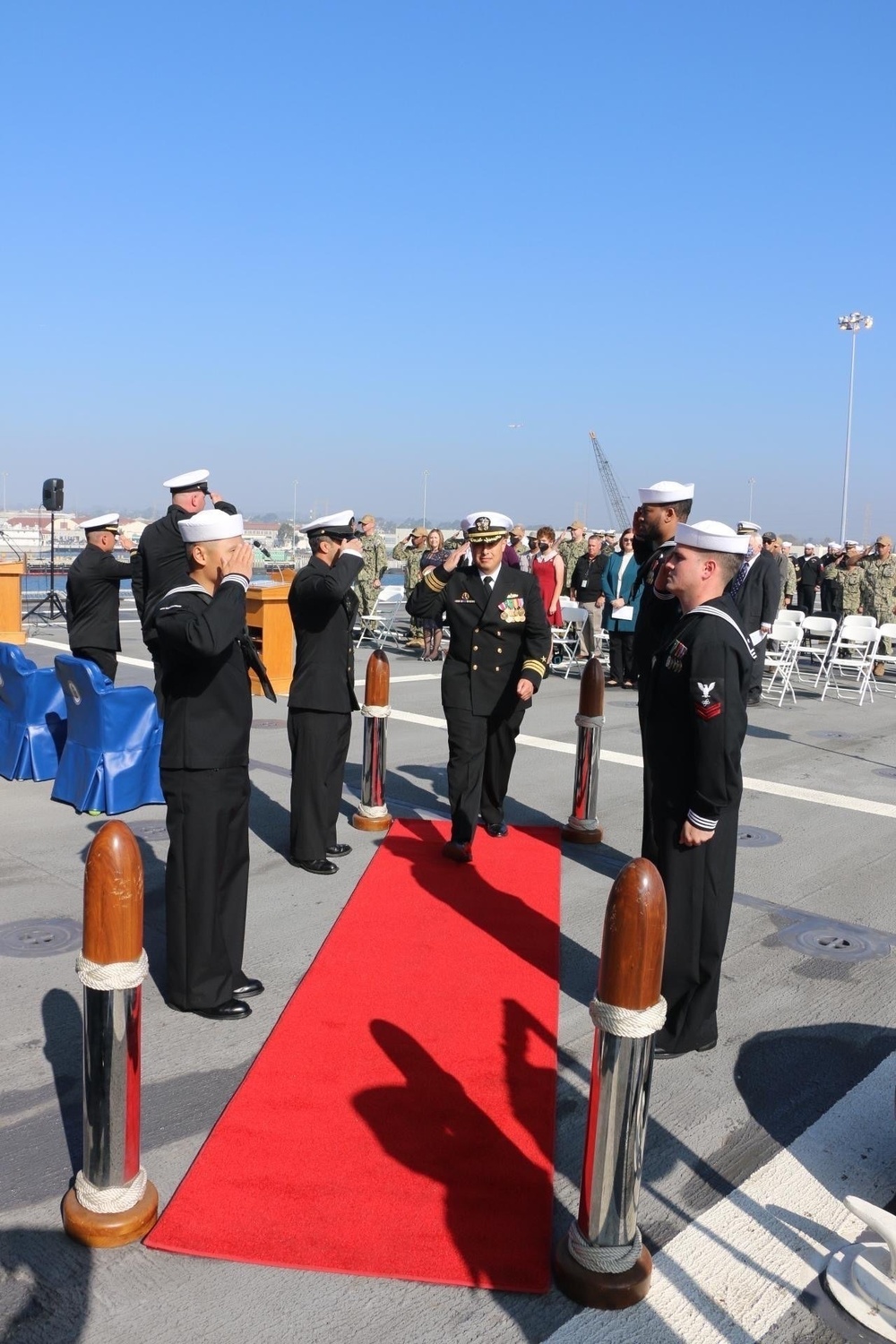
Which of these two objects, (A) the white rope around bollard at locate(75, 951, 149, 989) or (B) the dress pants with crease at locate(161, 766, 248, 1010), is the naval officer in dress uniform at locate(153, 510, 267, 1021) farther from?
(A) the white rope around bollard at locate(75, 951, 149, 989)

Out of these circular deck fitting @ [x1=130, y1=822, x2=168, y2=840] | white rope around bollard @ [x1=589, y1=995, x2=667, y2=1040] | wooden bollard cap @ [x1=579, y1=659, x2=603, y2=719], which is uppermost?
wooden bollard cap @ [x1=579, y1=659, x2=603, y2=719]

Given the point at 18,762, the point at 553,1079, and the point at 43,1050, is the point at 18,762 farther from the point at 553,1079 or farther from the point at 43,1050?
the point at 553,1079

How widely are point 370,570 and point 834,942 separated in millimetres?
14289

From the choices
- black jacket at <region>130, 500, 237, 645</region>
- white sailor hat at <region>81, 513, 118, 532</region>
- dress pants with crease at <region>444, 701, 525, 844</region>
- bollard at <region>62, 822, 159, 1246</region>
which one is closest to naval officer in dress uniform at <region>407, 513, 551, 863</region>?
dress pants with crease at <region>444, 701, 525, 844</region>

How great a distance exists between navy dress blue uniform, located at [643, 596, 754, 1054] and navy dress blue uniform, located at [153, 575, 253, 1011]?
1775mm

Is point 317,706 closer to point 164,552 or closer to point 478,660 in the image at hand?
point 478,660

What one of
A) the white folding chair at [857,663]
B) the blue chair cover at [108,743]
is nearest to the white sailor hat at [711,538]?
the blue chair cover at [108,743]

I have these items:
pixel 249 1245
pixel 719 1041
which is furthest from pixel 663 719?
pixel 249 1245

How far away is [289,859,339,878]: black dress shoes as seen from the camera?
654 centimetres

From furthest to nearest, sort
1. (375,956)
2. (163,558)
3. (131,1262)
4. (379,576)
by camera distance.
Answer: (379,576) < (163,558) < (375,956) < (131,1262)

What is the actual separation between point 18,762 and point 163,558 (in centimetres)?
205

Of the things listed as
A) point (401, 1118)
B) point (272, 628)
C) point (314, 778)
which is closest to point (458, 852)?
point (314, 778)

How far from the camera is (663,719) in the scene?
15.0 feet

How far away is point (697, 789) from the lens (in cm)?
433
